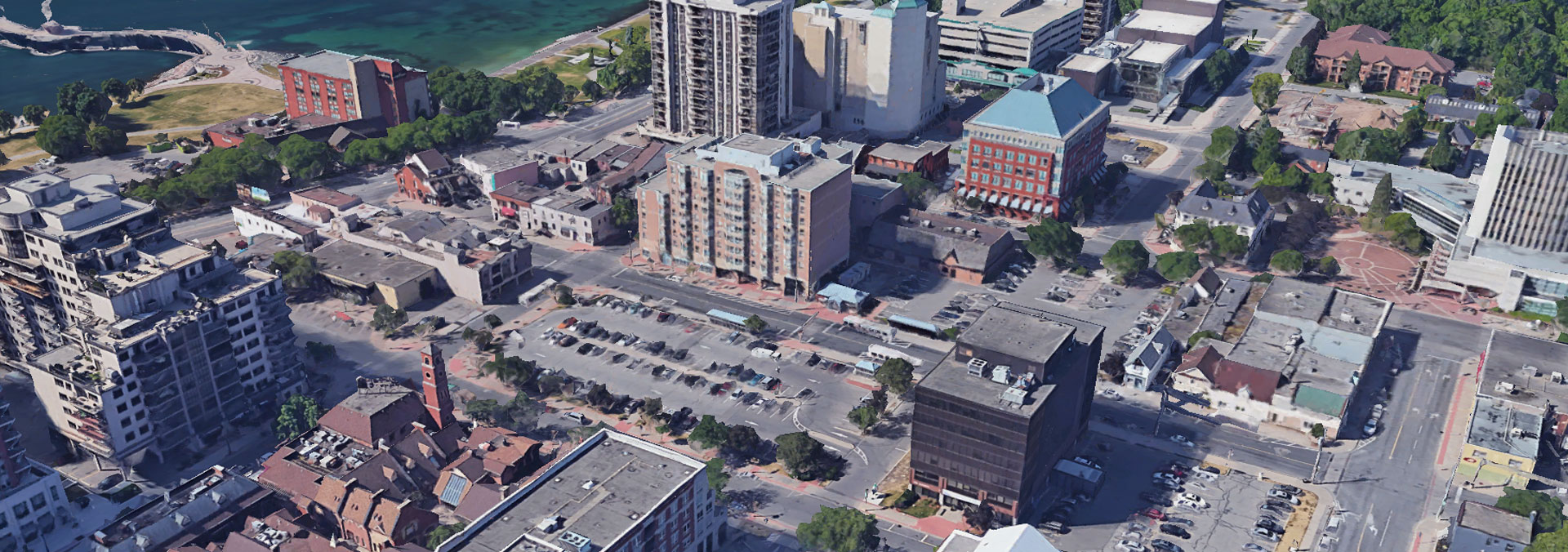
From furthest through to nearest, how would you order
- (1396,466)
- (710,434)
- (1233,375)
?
(1233,375) < (1396,466) < (710,434)

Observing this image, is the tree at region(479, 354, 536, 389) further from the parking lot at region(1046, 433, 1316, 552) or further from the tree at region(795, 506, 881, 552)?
the parking lot at region(1046, 433, 1316, 552)

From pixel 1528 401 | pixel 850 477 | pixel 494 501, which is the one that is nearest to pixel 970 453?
pixel 850 477

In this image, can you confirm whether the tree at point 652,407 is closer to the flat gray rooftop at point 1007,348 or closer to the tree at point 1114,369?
the flat gray rooftop at point 1007,348

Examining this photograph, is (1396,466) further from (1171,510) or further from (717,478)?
(717,478)

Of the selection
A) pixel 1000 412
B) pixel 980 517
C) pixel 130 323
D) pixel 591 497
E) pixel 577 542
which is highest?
pixel 130 323

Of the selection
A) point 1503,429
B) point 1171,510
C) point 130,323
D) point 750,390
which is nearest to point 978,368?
point 1171,510

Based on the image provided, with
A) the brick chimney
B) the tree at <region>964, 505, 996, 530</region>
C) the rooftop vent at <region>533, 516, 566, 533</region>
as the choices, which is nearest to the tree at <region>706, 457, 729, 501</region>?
the rooftop vent at <region>533, 516, 566, 533</region>

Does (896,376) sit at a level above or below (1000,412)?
below

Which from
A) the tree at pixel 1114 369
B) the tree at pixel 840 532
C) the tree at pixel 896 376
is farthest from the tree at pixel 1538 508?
the tree at pixel 840 532
